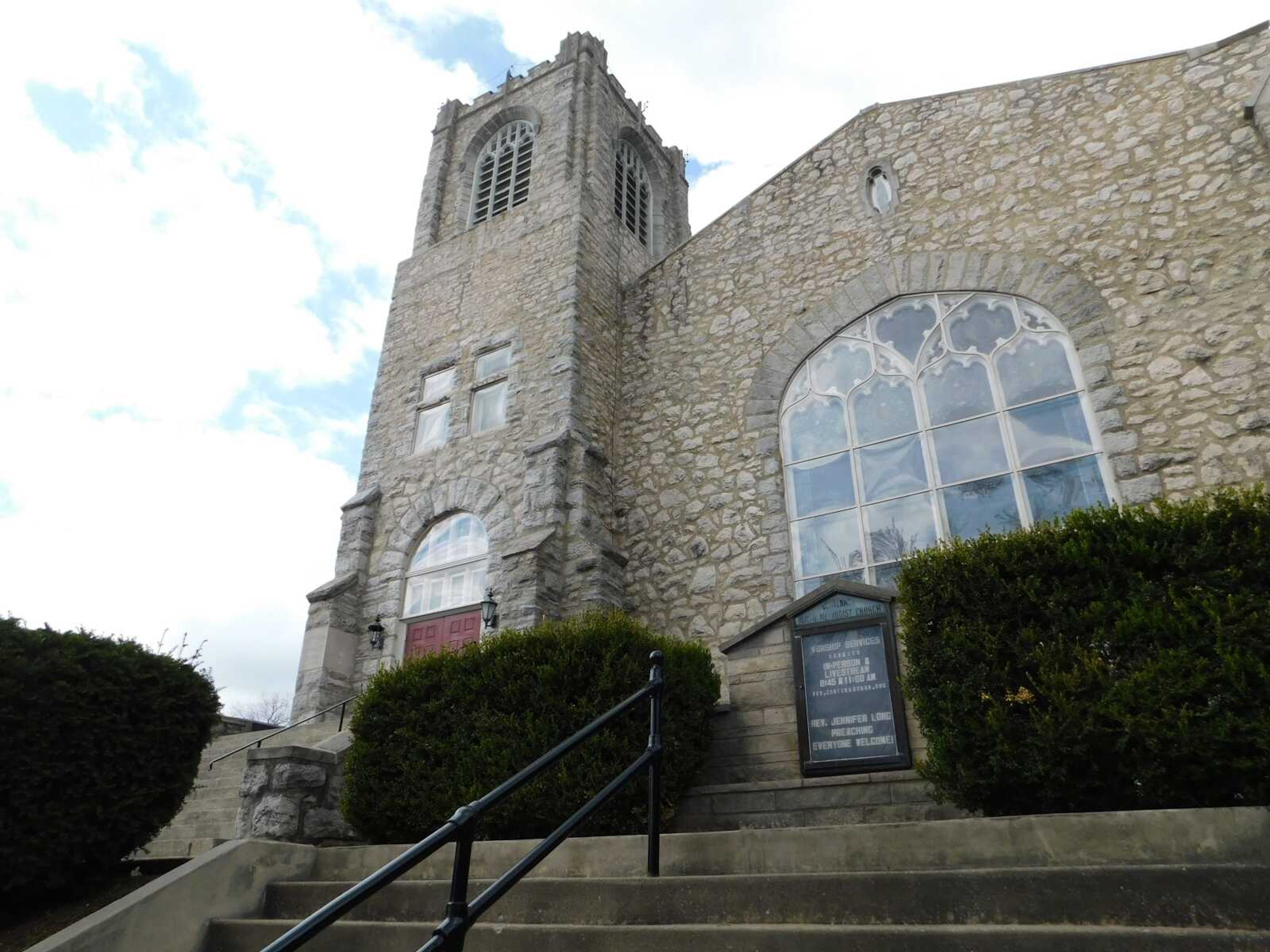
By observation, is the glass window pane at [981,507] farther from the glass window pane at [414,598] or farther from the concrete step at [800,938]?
the glass window pane at [414,598]

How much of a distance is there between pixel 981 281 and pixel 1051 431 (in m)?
2.05

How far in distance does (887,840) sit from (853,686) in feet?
7.30

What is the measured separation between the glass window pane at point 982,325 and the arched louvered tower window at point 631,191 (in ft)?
23.5

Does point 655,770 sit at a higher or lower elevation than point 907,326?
lower

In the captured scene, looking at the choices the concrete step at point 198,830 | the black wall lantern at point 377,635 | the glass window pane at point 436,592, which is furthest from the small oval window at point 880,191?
the concrete step at point 198,830

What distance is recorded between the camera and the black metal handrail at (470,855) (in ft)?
6.74

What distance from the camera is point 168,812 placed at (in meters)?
5.77

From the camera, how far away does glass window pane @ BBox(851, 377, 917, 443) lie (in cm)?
944

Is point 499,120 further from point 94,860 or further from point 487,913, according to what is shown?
point 487,913

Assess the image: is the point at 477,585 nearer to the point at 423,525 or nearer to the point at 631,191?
the point at 423,525

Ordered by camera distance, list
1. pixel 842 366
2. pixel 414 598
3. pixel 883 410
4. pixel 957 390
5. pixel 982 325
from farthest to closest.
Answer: pixel 414 598 < pixel 842 366 < pixel 883 410 < pixel 982 325 < pixel 957 390

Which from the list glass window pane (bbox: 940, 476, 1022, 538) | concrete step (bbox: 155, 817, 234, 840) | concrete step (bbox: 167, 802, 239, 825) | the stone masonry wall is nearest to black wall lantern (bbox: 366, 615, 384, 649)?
concrete step (bbox: 167, 802, 239, 825)

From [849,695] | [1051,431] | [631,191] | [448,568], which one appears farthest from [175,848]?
[631,191]

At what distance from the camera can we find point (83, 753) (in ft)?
17.4
